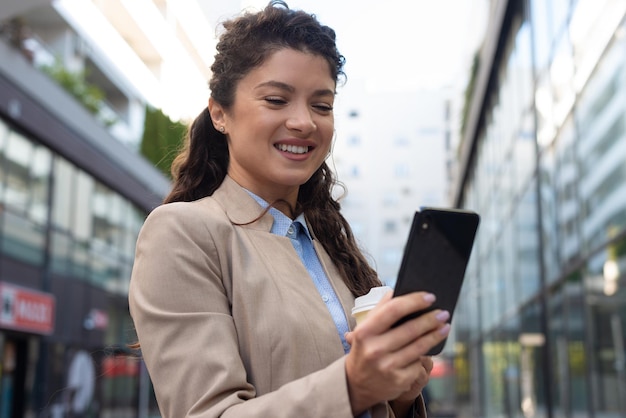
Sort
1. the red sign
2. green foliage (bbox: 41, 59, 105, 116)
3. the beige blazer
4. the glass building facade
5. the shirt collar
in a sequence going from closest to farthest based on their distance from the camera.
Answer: the beige blazer
the shirt collar
the red sign
the glass building facade
green foliage (bbox: 41, 59, 105, 116)

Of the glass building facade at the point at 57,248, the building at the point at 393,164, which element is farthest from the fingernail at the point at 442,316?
the building at the point at 393,164

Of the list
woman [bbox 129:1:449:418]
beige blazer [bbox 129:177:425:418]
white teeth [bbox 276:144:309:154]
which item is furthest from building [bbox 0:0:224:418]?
beige blazer [bbox 129:177:425:418]

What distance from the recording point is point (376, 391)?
1275mm

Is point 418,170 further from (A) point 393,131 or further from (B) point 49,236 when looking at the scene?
(B) point 49,236

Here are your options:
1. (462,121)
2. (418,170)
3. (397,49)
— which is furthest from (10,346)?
(418,170)

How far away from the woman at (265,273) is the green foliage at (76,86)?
16392 millimetres

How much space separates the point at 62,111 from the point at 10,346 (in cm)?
456

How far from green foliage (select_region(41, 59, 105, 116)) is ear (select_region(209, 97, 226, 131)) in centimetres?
1634

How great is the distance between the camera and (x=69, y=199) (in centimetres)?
1861

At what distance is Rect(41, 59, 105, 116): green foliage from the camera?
59.4ft

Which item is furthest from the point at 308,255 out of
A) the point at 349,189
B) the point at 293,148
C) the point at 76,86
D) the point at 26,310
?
the point at 76,86

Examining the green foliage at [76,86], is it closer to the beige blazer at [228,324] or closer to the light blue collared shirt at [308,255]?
the light blue collared shirt at [308,255]

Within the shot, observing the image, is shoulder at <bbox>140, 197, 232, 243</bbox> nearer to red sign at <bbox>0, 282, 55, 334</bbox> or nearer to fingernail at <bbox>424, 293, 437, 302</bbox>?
fingernail at <bbox>424, 293, 437, 302</bbox>

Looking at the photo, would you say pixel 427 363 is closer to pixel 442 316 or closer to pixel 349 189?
pixel 442 316
